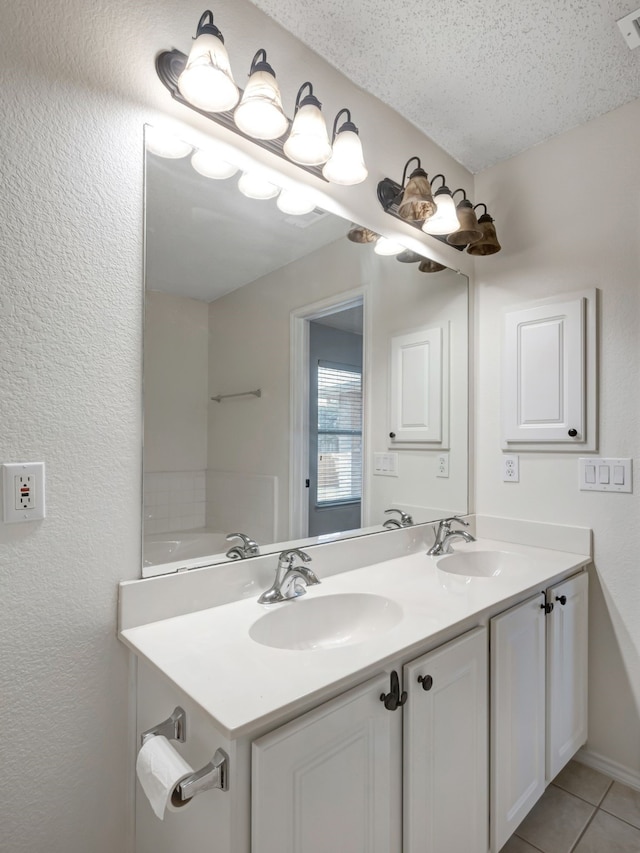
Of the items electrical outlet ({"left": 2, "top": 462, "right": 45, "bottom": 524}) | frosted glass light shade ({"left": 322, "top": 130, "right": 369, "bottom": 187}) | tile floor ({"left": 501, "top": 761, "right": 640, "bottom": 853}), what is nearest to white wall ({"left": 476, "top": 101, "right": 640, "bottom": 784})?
tile floor ({"left": 501, "top": 761, "right": 640, "bottom": 853})

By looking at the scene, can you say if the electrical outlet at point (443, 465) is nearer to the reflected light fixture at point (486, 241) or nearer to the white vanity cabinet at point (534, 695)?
the white vanity cabinet at point (534, 695)

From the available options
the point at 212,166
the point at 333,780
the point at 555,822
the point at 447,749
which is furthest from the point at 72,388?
the point at 555,822

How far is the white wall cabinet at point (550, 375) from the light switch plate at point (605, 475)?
0.06 metres

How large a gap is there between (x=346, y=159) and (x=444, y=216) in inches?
20.9

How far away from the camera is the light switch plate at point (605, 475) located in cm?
171

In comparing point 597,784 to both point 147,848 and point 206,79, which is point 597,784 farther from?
point 206,79

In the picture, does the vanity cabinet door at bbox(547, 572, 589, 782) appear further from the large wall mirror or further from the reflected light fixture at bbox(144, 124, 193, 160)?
the reflected light fixture at bbox(144, 124, 193, 160)

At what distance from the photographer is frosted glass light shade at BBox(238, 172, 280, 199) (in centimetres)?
137

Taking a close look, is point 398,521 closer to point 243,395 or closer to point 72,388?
point 243,395

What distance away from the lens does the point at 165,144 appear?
1.19 metres

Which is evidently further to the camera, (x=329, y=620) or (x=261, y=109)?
(x=329, y=620)

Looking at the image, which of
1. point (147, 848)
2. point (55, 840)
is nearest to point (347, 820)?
point (147, 848)

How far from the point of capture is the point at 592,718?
70.5 inches

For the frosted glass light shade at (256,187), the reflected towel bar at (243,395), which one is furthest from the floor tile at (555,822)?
the frosted glass light shade at (256,187)
